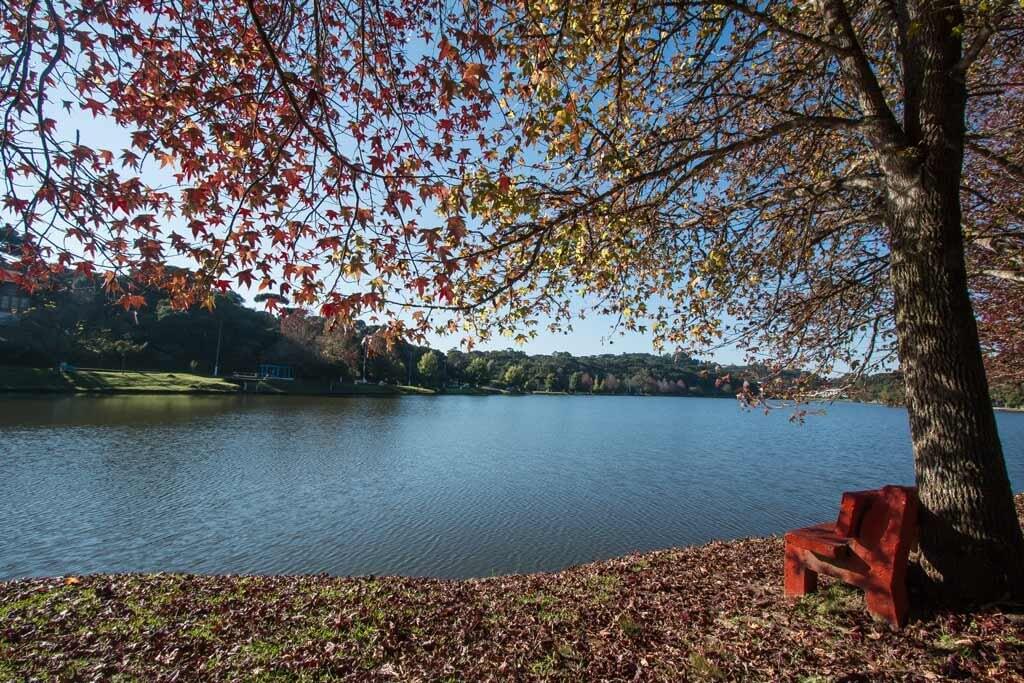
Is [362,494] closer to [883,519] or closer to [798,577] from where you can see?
[798,577]

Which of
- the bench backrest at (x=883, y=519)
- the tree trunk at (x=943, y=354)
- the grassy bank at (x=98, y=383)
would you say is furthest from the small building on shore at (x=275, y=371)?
the tree trunk at (x=943, y=354)

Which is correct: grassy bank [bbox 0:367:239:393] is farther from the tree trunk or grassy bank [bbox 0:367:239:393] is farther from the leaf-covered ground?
the tree trunk

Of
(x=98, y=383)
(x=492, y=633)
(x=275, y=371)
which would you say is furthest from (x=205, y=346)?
(x=492, y=633)

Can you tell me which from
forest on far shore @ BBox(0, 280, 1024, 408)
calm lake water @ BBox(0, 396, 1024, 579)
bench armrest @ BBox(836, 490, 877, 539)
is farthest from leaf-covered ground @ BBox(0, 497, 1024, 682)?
forest on far shore @ BBox(0, 280, 1024, 408)

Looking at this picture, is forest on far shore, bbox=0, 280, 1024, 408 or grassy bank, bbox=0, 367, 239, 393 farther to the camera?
forest on far shore, bbox=0, 280, 1024, 408

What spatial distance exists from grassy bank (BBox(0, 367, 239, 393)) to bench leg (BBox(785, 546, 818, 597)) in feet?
176

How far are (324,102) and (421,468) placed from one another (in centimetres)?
1869

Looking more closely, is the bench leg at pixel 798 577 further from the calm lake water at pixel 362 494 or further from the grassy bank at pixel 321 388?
the grassy bank at pixel 321 388


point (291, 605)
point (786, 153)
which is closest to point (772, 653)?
point (291, 605)

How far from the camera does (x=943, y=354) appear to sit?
403cm

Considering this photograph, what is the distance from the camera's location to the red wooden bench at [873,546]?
149 inches

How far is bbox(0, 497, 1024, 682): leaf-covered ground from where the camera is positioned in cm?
353

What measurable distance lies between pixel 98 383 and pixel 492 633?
55204 mm

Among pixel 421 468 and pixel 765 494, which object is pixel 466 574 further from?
pixel 765 494
